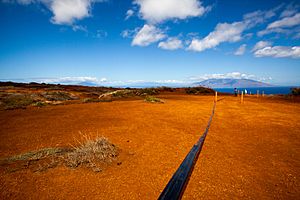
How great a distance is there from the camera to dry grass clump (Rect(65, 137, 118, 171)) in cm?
426

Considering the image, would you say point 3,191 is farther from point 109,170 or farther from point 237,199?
point 237,199

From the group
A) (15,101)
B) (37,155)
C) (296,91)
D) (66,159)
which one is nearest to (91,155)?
(66,159)

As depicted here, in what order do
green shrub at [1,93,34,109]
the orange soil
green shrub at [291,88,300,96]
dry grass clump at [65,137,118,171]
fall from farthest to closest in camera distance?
green shrub at [291,88,300,96] → green shrub at [1,93,34,109] → dry grass clump at [65,137,118,171] → the orange soil

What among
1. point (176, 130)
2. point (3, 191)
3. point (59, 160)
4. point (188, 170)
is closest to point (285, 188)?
point (188, 170)

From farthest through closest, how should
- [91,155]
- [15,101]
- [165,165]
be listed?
[15,101] < [91,155] < [165,165]

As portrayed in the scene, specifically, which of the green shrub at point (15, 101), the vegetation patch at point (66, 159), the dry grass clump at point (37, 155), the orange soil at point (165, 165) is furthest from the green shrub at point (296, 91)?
the green shrub at point (15, 101)

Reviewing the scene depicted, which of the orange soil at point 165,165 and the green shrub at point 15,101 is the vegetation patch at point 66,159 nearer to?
the orange soil at point 165,165

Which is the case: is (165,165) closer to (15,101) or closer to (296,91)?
(15,101)

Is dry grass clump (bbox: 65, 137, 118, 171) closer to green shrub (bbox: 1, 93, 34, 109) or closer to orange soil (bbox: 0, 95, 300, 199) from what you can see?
orange soil (bbox: 0, 95, 300, 199)

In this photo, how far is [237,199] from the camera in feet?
10.1

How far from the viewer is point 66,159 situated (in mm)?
4355

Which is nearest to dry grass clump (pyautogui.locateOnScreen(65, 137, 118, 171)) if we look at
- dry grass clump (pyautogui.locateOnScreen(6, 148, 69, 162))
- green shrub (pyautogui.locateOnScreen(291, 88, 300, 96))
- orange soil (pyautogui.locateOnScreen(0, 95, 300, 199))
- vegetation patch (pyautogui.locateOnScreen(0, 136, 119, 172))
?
vegetation patch (pyautogui.locateOnScreen(0, 136, 119, 172))

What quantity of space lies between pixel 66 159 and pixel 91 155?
1.93 ft

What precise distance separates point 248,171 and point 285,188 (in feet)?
2.38
